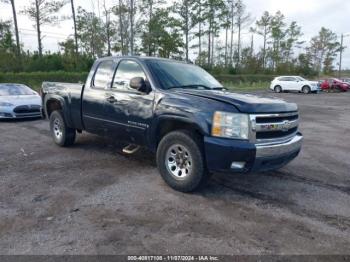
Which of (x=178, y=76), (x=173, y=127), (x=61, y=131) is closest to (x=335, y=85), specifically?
(x=178, y=76)

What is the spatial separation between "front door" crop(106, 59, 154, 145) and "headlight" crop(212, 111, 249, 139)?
115 centimetres

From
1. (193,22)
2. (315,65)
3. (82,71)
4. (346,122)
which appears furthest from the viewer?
(315,65)

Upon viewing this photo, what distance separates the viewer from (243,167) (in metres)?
3.87

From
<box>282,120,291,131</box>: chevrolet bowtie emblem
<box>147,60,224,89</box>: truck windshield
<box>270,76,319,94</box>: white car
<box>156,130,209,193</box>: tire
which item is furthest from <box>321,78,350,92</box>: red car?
<box>156,130,209,193</box>: tire

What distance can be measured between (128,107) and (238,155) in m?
1.99

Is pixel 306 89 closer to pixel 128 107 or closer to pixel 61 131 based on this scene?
pixel 61 131

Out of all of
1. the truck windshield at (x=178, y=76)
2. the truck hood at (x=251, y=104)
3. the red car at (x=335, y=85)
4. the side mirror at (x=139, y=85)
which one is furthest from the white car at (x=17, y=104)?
the red car at (x=335, y=85)

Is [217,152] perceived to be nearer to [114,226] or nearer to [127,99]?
[114,226]

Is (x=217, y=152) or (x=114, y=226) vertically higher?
(x=217, y=152)

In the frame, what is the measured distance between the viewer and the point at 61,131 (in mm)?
6660

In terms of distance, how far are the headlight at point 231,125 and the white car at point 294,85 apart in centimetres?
2821

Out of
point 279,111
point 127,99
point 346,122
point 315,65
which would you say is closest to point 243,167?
point 279,111

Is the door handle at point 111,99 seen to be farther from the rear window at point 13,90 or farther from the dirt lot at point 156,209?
the rear window at point 13,90

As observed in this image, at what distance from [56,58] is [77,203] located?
3296cm
